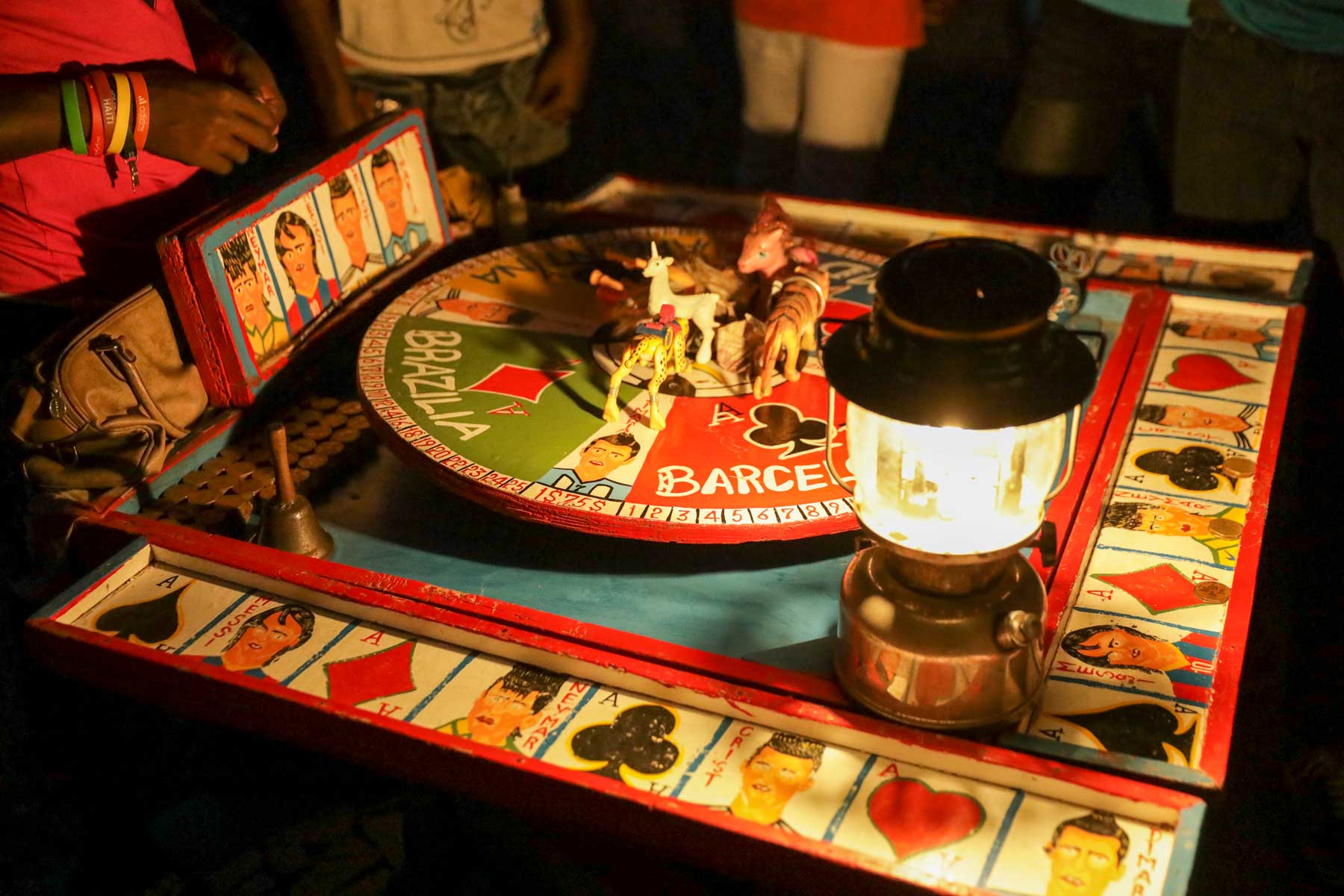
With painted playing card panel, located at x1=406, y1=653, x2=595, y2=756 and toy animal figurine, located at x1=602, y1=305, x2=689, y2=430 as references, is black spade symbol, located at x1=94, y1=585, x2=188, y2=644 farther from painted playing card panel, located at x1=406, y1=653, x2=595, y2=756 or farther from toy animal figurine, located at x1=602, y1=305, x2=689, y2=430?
toy animal figurine, located at x1=602, y1=305, x2=689, y2=430

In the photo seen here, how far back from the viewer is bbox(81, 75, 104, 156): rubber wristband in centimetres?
186

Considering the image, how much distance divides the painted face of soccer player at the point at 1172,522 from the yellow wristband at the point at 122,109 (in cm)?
185

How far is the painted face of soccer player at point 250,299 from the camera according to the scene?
205 centimetres

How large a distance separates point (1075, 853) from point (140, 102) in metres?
1.86

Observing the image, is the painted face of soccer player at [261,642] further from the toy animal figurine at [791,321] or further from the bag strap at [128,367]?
the toy animal figurine at [791,321]

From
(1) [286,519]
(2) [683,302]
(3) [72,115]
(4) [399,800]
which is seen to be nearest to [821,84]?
(2) [683,302]

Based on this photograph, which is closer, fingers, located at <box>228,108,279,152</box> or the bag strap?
the bag strap

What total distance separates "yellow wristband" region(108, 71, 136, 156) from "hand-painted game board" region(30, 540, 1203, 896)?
0.73 meters

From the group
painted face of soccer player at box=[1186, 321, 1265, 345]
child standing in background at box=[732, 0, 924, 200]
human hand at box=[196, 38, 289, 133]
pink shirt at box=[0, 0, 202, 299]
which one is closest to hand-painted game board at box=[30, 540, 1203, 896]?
pink shirt at box=[0, 0, 202, 299]

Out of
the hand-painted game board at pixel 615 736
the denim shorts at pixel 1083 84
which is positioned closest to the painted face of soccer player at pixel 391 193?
the hand-painted game board at pixel 615 736

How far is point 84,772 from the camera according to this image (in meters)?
2.11

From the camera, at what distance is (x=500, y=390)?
206 cm

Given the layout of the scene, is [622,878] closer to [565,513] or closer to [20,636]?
[565,513]

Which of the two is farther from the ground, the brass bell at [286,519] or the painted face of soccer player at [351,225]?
the painted face of soccer player at [351,225]
